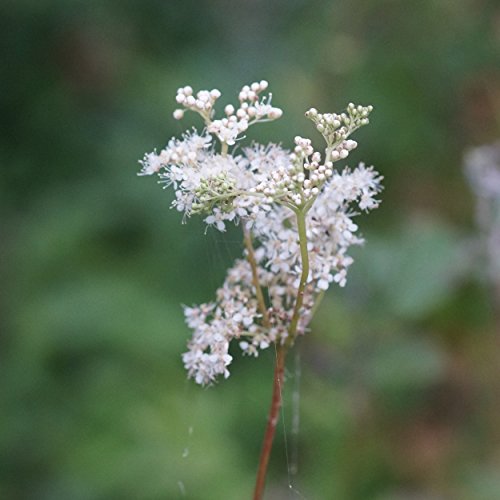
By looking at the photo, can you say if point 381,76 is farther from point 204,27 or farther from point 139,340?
point 139,340

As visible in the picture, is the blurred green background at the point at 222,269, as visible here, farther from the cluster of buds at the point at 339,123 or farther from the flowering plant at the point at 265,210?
the cluster of buds at the point at 339,123

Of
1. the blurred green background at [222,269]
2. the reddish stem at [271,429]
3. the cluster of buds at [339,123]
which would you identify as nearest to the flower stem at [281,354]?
the reddish stem at [271,429]

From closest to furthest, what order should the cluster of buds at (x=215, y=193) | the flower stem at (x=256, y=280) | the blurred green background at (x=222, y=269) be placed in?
1. the cluster of buds at (x=215, y=193)
2. the flower stem at (x=256, y=280)
3. the blurred green background at (x=222, y=269)

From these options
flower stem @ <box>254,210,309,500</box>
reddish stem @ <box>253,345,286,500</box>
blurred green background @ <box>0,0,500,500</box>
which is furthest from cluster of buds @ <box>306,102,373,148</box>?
blurred green background @ <box>0,0,500,500</box>

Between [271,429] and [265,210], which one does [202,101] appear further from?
[271,429]

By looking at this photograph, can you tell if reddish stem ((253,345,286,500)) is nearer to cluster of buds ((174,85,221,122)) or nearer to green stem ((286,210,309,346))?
green stem ((286,210,309,346))

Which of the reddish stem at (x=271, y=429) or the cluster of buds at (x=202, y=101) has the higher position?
the cluster of buds at (x=202, y=101)

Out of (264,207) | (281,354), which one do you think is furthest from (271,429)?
(264,207)

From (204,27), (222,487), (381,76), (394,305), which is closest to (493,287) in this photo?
(394,305)
